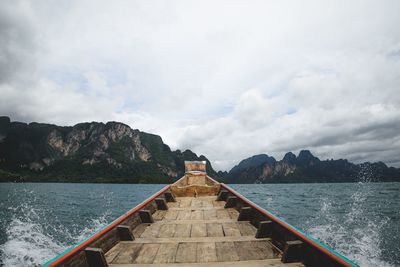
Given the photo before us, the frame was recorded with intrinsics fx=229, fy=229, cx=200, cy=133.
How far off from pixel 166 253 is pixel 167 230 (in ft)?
3.85

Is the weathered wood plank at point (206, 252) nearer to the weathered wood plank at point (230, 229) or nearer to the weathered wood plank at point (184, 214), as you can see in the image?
the weathered wood plank at point (230, 229)

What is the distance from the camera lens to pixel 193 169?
13.1 metres

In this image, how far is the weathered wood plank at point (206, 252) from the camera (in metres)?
3.13

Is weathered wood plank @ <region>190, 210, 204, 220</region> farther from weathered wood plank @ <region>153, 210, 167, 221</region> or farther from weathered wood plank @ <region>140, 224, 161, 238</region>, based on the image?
weathered wood plank @ <region>140, 224, 161, 238</region>

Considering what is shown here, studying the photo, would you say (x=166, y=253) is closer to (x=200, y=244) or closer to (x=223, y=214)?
(x=200, y=244)

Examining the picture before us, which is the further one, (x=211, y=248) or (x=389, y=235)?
(x=389, y=235)

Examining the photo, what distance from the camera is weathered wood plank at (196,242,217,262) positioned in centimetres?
313

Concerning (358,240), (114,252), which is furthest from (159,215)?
(358,240)

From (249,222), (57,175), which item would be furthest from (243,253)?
(57,175)

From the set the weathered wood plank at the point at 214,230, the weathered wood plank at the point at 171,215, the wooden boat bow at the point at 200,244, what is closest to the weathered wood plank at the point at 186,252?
the wooden boat bow at the point at 200,244

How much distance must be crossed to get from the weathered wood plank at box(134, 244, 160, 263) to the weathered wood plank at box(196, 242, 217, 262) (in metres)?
0.65

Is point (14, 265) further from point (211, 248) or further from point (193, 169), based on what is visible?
point (211, 248)

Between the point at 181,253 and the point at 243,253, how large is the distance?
0.90 metres

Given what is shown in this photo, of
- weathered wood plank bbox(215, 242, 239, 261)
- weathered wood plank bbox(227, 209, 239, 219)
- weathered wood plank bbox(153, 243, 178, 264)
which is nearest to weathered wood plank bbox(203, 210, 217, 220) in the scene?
weathered wood plank bbox(227, 209, 239, 219)
